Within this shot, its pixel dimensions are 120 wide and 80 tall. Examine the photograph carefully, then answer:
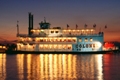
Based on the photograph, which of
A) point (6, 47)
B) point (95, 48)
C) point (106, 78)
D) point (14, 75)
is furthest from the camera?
point (6, 47)

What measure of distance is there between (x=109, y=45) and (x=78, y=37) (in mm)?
7705

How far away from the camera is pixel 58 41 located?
7788 cm

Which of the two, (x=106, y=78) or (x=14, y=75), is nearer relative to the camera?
(x=106, y=78)

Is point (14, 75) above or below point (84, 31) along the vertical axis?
below

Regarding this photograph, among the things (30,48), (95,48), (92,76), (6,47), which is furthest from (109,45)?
(92,76)

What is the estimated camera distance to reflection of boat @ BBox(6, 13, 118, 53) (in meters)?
76.3

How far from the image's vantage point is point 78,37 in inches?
3022

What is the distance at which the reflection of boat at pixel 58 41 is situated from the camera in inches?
3004

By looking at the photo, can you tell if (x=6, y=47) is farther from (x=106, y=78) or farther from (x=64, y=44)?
(x=106, y=78)

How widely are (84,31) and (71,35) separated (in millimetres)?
3653

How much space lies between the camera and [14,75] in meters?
34.0

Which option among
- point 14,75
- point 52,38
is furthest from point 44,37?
point 14,75

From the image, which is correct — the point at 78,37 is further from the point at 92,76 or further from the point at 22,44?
the point at 92,76

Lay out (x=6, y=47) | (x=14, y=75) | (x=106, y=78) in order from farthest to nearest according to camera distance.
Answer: (x=6, y=47) < (x=14, y=75) < (x=106, y=78)
